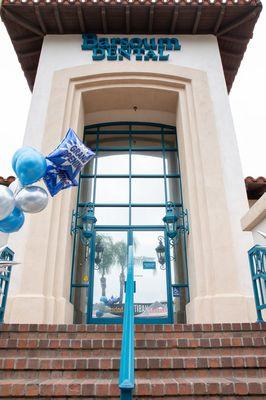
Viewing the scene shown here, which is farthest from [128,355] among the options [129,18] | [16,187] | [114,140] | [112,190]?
[129,18]

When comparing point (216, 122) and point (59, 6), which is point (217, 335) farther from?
point (59, 6)

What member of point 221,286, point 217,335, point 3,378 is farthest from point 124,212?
point 3,378

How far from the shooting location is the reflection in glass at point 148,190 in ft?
24.1

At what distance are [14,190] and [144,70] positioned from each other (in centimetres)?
512

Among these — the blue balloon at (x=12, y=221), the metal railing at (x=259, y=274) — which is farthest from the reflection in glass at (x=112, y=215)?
the blue balloon at (x=12, y=221)

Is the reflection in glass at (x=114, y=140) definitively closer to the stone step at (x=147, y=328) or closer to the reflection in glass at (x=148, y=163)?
the reflection in glass at (x=148, y=163)

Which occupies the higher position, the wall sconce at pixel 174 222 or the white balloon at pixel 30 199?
the wall sconce at pixel 174 222

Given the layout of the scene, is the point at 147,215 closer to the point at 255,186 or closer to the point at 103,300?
the point at 103,300

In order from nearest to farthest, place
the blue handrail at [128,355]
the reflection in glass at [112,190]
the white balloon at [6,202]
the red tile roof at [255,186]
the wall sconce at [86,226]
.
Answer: the blue handrail at [128,355]
the white balloon at [6,202]
the wall sconce at [86,226]
the red tile roof at [255,186]
the reflection in glass at [112,190]

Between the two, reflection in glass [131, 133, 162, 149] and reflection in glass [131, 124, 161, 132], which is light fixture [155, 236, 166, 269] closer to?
reflection in glass [131, 133, 162, 149]

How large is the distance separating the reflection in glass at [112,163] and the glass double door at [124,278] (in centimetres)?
146

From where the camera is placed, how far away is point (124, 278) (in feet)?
21.7

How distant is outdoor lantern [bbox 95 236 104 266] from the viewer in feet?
22.2

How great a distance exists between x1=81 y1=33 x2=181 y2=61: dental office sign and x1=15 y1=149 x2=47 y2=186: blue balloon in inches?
199
